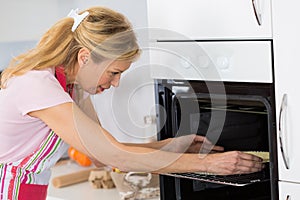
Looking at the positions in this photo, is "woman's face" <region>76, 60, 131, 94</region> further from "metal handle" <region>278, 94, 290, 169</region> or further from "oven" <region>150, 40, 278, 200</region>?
"metal handle" <region>278, 94, 290, 169</region>

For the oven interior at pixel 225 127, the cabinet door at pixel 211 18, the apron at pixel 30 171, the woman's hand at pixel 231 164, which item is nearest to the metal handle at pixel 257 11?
the cabinet door at pixel 211 18

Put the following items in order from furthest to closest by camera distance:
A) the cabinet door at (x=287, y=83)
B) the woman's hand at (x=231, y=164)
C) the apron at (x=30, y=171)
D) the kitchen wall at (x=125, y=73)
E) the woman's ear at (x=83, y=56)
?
the kitchen wall at (x=125, y=73) → the apron at (x=30, y=171) → the woman's ear at (x=83, y=56) → the woman's hand at (x=231, y=164) → the cabinet door at (x=287, y=83)

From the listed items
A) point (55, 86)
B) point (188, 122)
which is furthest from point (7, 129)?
point (188, 122)

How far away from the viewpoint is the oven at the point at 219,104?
5.05ft

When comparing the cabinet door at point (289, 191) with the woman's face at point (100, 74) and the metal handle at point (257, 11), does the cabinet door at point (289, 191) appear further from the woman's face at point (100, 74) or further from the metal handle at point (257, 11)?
the woman's face at point (100, 74)

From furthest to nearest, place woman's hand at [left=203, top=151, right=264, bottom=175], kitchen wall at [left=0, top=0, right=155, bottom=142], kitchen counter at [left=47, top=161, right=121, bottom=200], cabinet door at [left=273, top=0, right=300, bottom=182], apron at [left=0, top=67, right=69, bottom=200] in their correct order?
kitchen counter at [left=47, top=161, right=121, bottom=200], kitchen wall at [left=0, top=0, right=155, bottom=142], apron at [left=0, top=67, right=69, bottom=200], woman's hand at [left=203, top=151, right=264, bottom=175], cabinet door at [left=273, top=0, right=300, bottom=182]

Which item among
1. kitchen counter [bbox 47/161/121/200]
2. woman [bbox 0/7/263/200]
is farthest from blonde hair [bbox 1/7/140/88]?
kitchen counter [bbox 47/161/121/200]

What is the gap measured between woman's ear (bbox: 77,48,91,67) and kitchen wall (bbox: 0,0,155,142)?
0.16 meters

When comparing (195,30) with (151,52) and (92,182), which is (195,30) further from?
(92,182)

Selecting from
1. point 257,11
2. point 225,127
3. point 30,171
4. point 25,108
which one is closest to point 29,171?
point 30,171

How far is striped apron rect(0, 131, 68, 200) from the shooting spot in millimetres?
1838

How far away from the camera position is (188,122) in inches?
71.4

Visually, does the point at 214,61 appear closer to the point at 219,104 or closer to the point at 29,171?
the point at 219,104

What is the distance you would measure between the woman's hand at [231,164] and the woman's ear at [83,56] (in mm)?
375
